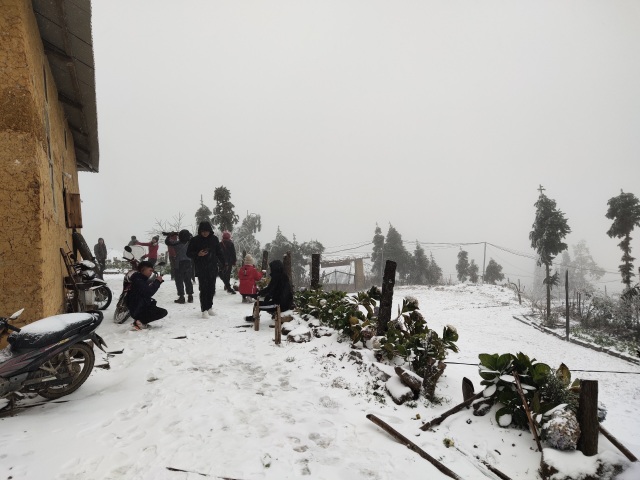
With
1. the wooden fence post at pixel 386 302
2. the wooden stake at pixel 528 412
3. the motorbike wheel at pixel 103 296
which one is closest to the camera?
the wooden stake at pixel 528 412

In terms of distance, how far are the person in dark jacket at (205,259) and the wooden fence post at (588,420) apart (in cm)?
740

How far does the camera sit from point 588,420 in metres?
3.03

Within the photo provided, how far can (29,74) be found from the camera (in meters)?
4.24

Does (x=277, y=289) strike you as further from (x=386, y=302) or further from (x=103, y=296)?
(x=103, y=296)

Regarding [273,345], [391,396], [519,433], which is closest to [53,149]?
[273,345]

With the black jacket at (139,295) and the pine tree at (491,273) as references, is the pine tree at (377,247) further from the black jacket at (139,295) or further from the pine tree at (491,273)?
the black jacket at (139,295)

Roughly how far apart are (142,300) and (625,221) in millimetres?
32869

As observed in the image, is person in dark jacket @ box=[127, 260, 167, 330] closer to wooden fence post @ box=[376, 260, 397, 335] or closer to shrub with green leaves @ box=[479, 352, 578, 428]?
wooden fence post @ box=[376, 260, 397, 335]

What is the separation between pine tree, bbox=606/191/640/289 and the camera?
2448cm

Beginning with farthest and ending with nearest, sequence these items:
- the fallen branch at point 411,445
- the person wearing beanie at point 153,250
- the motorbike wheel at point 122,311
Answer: the person wearing beanie at point 153,250, the motorbike wheel at point 122,311, the fallen branch at point 411,445

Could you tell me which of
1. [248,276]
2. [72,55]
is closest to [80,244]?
[72,55]

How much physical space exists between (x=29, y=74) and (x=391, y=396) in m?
6.32

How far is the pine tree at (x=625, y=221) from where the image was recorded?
2448 cm

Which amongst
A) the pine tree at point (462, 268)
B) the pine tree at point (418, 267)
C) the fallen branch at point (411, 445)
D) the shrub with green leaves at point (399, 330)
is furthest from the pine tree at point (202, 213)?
the pine tree at point (462, 268)
